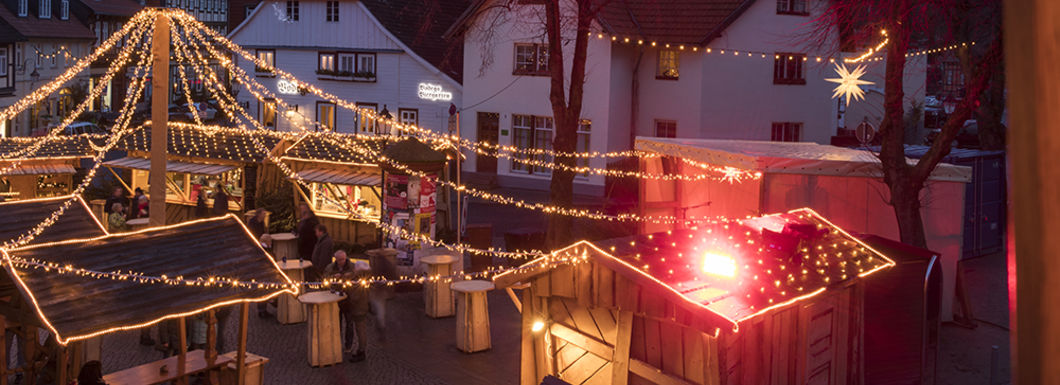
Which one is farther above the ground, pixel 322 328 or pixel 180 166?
pixel 180 166

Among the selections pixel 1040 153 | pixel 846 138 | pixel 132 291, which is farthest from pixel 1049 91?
pixel 846 138

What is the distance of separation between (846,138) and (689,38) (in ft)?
28.5

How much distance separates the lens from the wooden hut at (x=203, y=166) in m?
21.8

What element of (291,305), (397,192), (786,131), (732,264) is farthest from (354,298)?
(786,131)

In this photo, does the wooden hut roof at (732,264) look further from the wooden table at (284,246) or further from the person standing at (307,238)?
the wooden table at (284,246)

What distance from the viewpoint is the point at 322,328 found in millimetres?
12586

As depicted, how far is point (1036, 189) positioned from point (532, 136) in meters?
31.5

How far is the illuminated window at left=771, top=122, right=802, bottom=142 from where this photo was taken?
31564mm

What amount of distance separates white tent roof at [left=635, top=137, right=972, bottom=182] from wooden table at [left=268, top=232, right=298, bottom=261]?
24.8ft

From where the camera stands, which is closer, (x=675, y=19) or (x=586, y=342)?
(x=586, y=342)

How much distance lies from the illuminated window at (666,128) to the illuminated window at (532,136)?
364 cm

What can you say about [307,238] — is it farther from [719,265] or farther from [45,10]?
[45,10]

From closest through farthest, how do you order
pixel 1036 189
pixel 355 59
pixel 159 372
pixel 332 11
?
pixel 1036 189, pixel 159 372, pixel 355 59, pixel 332 11

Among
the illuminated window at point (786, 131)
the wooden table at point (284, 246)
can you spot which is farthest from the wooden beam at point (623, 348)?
the illuminated window at point (786, 131)
